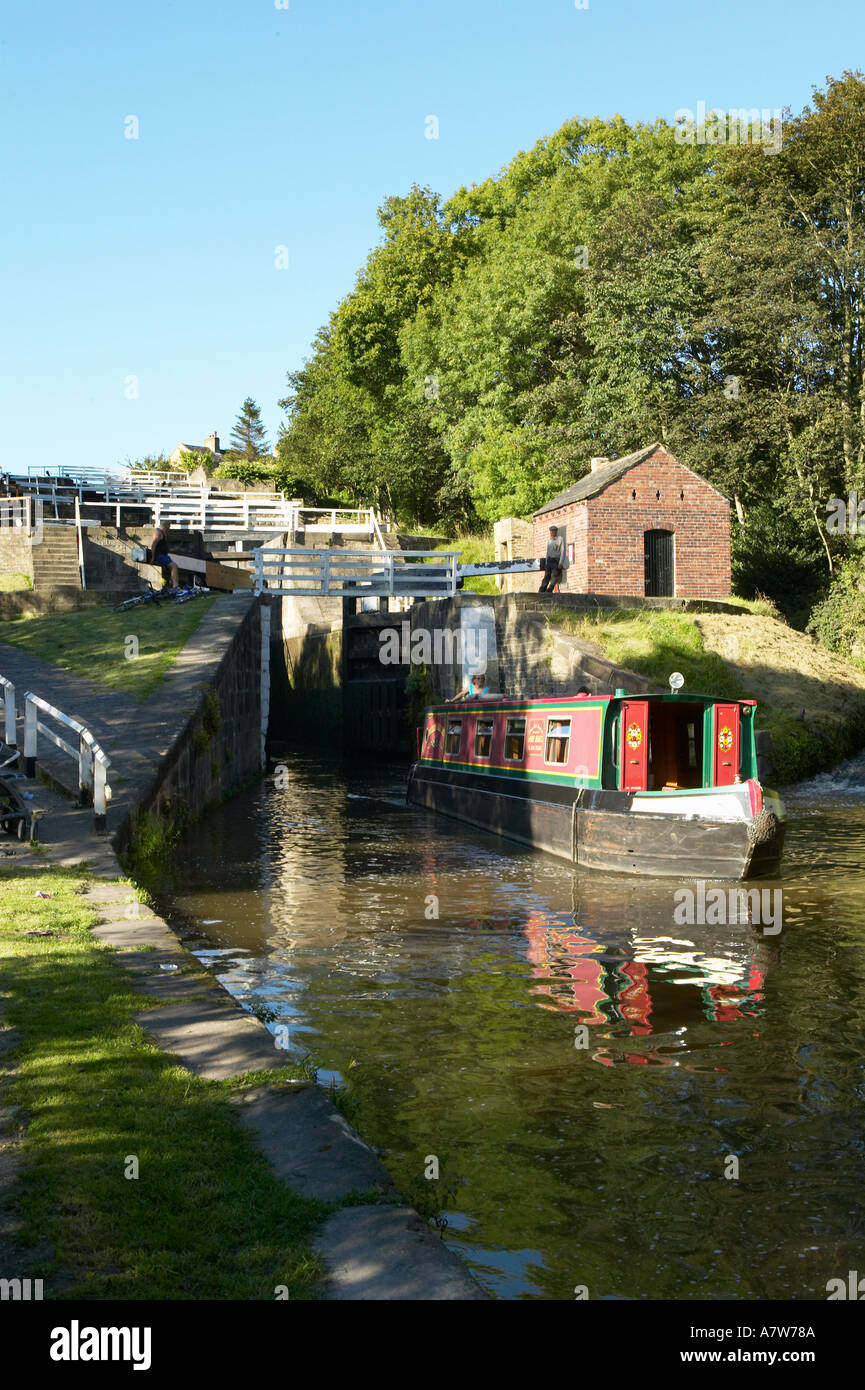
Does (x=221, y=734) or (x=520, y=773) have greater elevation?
(x=221, y=734)

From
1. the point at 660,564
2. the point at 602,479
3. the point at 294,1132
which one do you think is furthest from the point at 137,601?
the point at 294,1132

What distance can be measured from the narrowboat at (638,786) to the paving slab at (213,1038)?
25.4 ft

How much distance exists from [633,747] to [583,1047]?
7.42 metres

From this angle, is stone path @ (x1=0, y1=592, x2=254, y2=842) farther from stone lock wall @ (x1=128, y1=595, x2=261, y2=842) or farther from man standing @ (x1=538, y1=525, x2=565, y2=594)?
man standing @ (x1=538, y1=525, x2=565, y2=594)

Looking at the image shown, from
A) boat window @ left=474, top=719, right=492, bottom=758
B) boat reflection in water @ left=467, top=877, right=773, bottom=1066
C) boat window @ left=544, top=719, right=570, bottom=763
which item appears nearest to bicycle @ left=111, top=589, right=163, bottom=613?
boat window @ left=474, top=719, right=492, bottom=758

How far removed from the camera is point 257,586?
27.5 m

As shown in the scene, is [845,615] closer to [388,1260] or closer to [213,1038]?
[213,1038]

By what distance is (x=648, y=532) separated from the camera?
26.7 m

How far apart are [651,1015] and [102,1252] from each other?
5164 millimetres

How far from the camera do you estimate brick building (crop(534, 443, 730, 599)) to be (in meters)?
26.1

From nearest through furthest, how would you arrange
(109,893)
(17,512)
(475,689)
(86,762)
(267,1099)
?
(267,1099)
(109,893)
(86,762)
(475,689)
(17,512)
